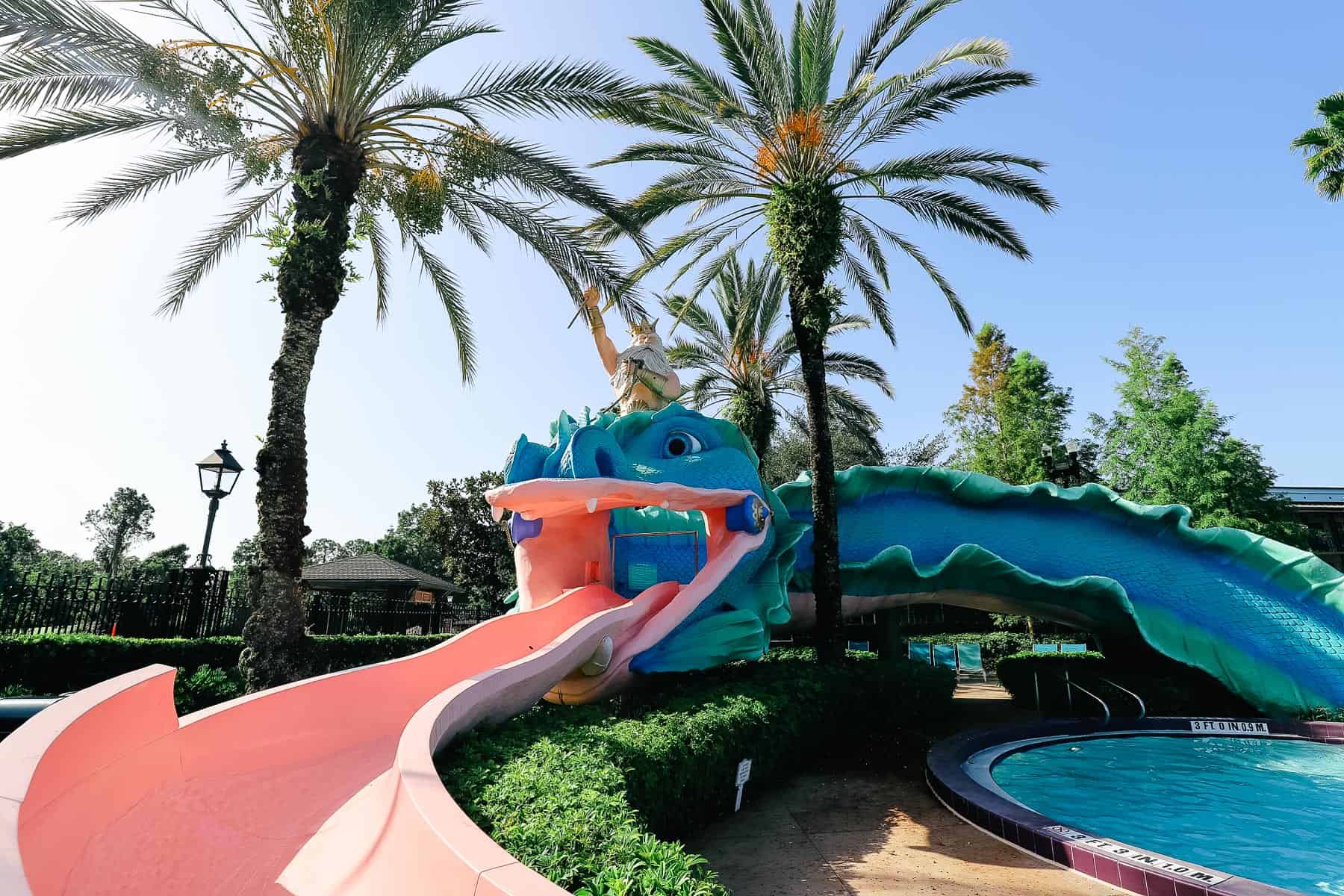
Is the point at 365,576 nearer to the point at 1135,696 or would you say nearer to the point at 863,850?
the point at 1135,696

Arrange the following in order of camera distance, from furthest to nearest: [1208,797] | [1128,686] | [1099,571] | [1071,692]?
[1071,692], [1128,686], [1099,571], [1208,797]

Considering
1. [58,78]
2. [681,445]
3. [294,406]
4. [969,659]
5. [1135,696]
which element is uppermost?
[58,78]

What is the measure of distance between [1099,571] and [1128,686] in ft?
6.34

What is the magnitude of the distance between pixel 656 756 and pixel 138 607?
33.0 ft

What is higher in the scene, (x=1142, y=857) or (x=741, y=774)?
(x=741, y=774)

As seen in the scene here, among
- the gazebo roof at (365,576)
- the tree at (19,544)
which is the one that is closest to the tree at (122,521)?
the tree at (19,544)

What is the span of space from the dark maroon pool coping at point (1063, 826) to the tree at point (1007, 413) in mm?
14742

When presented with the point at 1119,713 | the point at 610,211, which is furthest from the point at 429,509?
the point at 1119,713

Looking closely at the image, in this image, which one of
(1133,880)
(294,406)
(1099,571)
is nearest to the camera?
(1133,880)

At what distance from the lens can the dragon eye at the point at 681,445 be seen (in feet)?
31.4

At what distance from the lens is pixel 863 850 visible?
5.75 meters

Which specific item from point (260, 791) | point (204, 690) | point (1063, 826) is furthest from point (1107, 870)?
point (204, 690)

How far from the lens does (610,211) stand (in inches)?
392

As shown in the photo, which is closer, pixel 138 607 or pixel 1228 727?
pixel 1228 727
